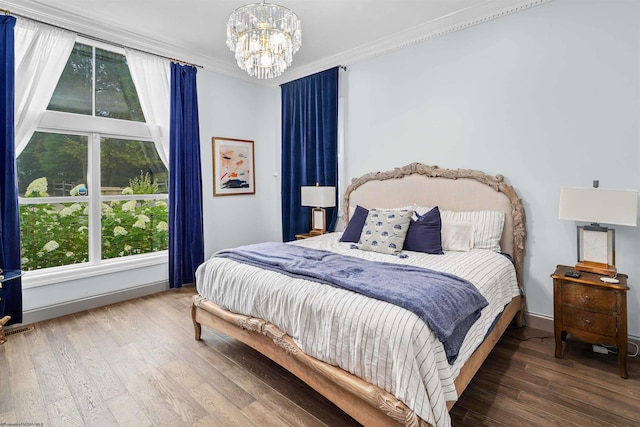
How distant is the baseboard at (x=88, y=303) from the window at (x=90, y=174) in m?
0.41

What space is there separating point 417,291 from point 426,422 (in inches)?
22.7

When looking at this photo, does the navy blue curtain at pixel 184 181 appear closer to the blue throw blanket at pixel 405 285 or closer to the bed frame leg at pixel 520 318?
the blue throw blanket at pixel 405 285

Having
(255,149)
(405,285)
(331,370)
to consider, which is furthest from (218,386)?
(255,149)

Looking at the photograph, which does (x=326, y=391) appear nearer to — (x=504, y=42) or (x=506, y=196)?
(x=506, y=196)

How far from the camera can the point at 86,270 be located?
11.1 ft

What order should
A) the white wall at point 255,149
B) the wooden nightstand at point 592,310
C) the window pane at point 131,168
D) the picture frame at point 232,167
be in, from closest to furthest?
the wooden nightstand at point 592,310 < the window pane at point 131,168 < the white wall at point 255,149 < the picture frame at point 232,167

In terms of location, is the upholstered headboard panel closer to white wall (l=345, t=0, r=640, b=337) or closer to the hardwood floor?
white wall (l=345, t=0, r=640, b=337)

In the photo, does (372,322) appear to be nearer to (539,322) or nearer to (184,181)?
(539,322)

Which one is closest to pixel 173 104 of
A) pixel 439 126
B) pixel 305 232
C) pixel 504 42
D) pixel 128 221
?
pixel 128 221

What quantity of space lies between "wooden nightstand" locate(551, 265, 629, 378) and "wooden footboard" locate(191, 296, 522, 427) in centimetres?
37

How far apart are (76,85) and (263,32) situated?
7.55ft

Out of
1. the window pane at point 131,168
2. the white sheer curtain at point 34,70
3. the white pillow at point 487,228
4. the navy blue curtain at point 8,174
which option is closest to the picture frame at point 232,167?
the window pane at point 131,168

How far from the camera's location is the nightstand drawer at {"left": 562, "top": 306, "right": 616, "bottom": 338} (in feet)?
7.13

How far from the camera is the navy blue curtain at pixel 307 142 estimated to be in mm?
4207
